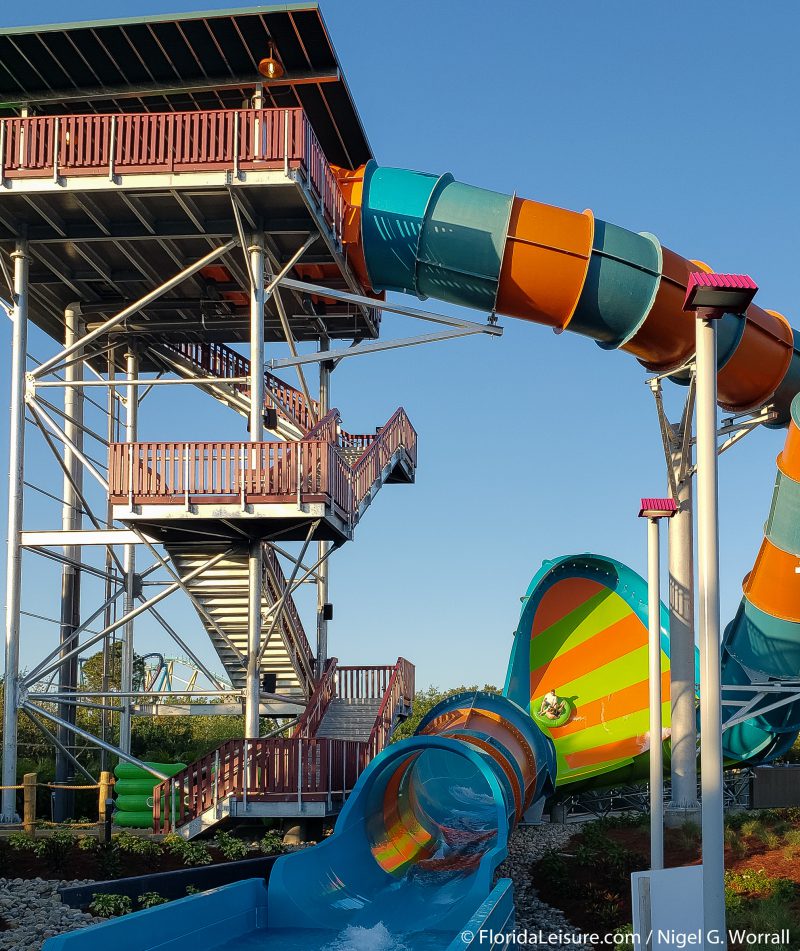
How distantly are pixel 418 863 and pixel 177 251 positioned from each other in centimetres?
1040

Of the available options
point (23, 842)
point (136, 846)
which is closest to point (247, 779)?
point (136, 846)

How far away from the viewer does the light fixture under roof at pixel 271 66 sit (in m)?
19.3

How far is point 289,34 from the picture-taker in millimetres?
19016

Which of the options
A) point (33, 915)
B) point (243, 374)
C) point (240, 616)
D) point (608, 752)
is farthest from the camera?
point (243, 374)

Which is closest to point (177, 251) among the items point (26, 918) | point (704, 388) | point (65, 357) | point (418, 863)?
point (65, 357)

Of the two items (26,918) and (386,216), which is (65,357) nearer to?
(386,216)

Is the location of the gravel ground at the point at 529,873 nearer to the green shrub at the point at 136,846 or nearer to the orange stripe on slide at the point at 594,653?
the orange stripe on slide at the point at 594,653

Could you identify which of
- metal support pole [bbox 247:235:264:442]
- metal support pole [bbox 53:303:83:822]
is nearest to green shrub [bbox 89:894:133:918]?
metal support pole [bbox 247:235:264:442]

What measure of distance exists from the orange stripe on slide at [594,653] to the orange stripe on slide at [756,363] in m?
4.76

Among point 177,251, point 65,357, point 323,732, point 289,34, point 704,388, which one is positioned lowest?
point 323,732

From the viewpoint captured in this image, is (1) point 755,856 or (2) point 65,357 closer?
(1) point 755,856

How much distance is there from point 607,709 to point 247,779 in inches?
321

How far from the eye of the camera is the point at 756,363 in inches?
782

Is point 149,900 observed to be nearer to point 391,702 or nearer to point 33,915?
point 33,915
